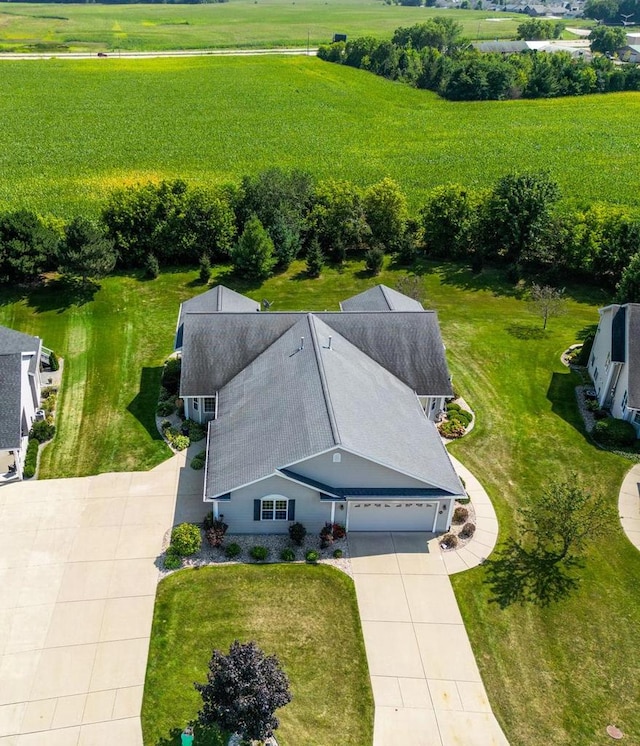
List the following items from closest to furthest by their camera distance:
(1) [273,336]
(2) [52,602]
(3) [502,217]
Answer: (2) [52,602] < (1) [273,336] < (3) [502,217]

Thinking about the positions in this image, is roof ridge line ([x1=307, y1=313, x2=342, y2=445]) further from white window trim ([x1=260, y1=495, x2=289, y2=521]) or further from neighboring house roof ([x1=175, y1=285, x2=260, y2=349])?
neighboring house roof ([x1=175, y1=285, x2=260, y2=349])

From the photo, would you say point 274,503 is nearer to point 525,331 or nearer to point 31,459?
point 31,459

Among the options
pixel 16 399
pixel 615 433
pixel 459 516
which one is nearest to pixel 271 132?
pixel 16 399

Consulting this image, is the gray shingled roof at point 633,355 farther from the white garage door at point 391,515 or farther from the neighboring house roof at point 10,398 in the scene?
the neighboring house roof at point 10,398

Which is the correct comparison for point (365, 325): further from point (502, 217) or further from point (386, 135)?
point (386, 135)

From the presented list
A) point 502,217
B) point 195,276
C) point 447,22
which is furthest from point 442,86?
point 195,276

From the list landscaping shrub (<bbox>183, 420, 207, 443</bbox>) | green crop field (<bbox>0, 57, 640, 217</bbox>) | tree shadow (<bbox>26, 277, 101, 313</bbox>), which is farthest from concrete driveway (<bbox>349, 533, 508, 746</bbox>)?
green crop field (<bbox>0, 57, 640, 217</bbox>)
